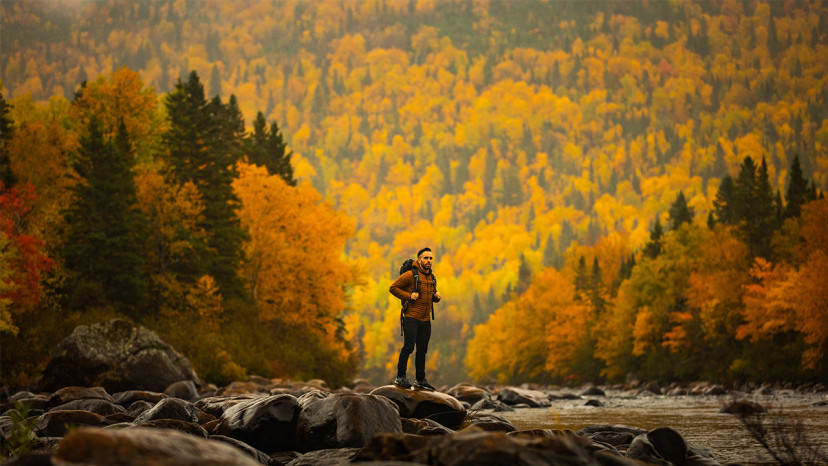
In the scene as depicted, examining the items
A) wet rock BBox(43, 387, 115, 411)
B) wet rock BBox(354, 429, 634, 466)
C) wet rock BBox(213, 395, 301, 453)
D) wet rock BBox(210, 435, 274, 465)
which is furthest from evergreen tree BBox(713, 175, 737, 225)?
wet rock BBox(354, 429, 634, 466)

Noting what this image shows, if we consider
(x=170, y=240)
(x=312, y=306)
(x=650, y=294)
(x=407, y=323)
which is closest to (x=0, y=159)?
(x=170, y=240)

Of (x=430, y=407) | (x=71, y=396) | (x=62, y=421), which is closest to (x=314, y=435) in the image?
(x=430, y=407)

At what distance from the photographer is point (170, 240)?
3953cm

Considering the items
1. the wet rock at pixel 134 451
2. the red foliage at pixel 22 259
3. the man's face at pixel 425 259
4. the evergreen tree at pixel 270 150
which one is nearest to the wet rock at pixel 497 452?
the wet rock at pixel 134 451

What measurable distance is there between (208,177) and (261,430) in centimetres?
3460

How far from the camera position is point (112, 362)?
78.0ft

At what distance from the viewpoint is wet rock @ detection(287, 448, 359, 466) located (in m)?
8.77

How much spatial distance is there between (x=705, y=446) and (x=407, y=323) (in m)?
5.75

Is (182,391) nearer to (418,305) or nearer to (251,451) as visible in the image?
(418,305)

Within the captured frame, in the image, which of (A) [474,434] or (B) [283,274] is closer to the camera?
(A) [474,434]

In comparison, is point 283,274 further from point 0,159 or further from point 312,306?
point 0,159

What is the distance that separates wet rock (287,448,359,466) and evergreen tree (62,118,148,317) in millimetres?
27888

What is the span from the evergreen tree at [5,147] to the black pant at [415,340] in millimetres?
28150

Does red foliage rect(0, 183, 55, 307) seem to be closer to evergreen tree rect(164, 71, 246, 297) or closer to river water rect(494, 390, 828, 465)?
evergreen tree rect(164, 71, 246, 297)
